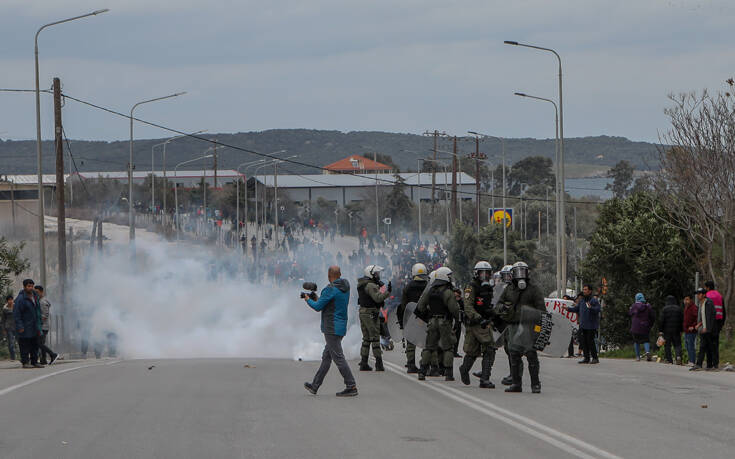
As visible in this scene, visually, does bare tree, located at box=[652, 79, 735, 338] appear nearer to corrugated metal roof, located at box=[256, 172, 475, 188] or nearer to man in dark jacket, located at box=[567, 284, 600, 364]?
man in dark jacket, located at box=[567, 284, 600, 364]

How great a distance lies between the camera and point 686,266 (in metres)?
29.8

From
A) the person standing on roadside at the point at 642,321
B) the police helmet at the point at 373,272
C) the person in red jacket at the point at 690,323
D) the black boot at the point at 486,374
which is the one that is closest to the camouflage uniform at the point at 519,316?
the black boot at the point at 486,374

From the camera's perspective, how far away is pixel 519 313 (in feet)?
47.9

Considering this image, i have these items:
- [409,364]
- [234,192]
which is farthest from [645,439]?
[234,192]

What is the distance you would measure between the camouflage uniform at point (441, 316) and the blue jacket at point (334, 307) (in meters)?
2.45

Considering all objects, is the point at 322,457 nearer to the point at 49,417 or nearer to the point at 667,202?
the point at 49,417

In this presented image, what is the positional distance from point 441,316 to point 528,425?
A: 17.2 feet

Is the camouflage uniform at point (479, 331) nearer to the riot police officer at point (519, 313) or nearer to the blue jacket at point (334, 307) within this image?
the riot police officer at point (519, 313)

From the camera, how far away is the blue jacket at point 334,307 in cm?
1377

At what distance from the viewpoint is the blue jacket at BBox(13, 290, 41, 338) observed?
2042 cm

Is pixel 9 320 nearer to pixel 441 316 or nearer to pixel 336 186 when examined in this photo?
pixel 441 316

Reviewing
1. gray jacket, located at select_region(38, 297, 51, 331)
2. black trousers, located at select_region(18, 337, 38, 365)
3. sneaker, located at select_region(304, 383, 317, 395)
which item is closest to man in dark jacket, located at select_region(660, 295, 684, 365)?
sneaker, located at select_region(304, 383, 317, 395)

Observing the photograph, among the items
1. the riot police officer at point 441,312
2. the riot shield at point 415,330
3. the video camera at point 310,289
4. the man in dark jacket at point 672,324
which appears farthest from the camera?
the man in dark jacket at point 672,324

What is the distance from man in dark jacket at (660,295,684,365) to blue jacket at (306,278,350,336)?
10.6 metres
